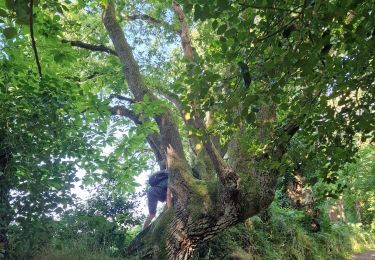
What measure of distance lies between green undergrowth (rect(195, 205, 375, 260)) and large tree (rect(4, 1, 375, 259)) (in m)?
1.39

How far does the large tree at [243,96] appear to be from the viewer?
232 centimetres

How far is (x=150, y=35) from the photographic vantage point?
1130 centimetres

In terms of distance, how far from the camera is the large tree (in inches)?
91.4

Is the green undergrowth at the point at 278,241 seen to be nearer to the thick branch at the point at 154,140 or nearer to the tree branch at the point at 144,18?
the thick branch at the point at 154,140

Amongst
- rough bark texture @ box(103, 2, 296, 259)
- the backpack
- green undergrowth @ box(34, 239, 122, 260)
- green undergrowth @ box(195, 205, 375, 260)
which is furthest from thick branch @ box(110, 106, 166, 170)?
green undergrowth @ box(34, 239, 122, 260)

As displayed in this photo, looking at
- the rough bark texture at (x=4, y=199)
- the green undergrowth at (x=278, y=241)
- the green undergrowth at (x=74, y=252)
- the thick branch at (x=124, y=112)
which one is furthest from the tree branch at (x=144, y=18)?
the rough bark texture at (x=4, y=199)

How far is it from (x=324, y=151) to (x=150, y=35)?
8.74m

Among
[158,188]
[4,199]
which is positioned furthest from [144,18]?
[4,199]

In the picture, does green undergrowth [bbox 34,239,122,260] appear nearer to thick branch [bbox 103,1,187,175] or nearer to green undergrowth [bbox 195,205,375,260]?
green undergrowth [bbox 195,205,375,260]

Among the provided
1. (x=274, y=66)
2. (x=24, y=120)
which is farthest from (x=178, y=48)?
(x=274, y=66)

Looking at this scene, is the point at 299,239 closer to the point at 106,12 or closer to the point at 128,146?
the point at 128,146

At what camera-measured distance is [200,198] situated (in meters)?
6.17

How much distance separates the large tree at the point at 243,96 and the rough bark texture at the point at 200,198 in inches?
0.7

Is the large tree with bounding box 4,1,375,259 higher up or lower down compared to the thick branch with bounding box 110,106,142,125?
lower down
